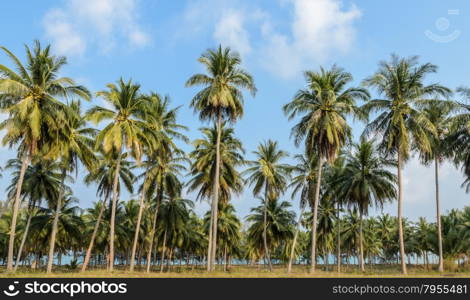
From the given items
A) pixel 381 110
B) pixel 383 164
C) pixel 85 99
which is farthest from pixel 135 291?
pixel 383 164

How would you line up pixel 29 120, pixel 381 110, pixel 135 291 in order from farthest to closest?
1. pixel 381 110
2. pixel 29 120
3. pixel 135 291

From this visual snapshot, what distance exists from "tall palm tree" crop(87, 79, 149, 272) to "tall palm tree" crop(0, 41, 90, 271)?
2.47 metres

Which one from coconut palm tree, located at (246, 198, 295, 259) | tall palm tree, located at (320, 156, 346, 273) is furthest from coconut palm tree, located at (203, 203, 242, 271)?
tall palm tree, located at (320, 156, 346, 273)

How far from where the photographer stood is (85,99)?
2775 centimetres

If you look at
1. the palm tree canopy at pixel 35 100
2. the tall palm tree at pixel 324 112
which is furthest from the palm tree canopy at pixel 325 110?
the palm tree canopy at pixel 35 100

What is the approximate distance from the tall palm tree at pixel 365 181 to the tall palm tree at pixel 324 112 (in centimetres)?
885

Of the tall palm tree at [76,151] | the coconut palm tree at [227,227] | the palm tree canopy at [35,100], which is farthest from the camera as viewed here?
the coconut palm tree at [227,227]

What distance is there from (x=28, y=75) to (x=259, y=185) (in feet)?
89.4

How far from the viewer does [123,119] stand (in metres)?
30.3

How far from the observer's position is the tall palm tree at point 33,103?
24.1 metres

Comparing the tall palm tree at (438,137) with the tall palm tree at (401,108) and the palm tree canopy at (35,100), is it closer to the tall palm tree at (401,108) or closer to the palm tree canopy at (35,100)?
the tall palm tree at (401,108)

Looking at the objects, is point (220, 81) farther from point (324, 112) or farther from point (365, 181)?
point (365, 181)

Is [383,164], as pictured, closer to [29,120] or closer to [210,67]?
[210,67]

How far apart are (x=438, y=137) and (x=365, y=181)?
8.73 metres
